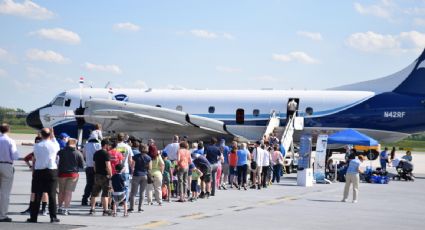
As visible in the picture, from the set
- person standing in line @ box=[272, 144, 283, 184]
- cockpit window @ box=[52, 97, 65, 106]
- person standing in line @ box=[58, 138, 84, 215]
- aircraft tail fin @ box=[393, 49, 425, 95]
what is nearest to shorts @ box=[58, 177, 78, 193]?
person standing in line @ box=[58, 138, 84, 215]

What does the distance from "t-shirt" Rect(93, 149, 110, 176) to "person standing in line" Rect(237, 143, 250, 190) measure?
27.0ft

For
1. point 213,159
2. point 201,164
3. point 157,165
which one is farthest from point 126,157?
point 213,159

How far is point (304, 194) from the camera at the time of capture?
2266 centimetres

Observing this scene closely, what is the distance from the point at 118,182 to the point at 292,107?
1834 centimetres

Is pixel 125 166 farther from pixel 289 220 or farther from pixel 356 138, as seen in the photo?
pixel 356 138

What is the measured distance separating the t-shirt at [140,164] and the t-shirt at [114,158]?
0.62 metres

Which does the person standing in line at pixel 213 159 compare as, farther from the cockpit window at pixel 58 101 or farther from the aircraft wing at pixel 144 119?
the cockpit window at pixel 58 101

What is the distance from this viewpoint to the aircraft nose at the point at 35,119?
121 feet

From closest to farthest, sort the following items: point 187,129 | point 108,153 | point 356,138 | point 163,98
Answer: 1. point 108,153
2. point 356,138
3. point 187,129
4. point 163,98

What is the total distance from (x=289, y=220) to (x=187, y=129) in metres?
17.3

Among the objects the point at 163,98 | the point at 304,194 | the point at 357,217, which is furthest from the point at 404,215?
the point at 163,98

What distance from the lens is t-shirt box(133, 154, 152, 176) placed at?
16375mm

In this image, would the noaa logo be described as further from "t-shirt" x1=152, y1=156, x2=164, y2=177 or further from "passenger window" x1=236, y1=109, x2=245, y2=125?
"t-shirt" x1=152, y1=156, x2=164, y2=177

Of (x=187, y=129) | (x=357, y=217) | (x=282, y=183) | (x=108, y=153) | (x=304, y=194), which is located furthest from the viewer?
(x=187, y=129)
